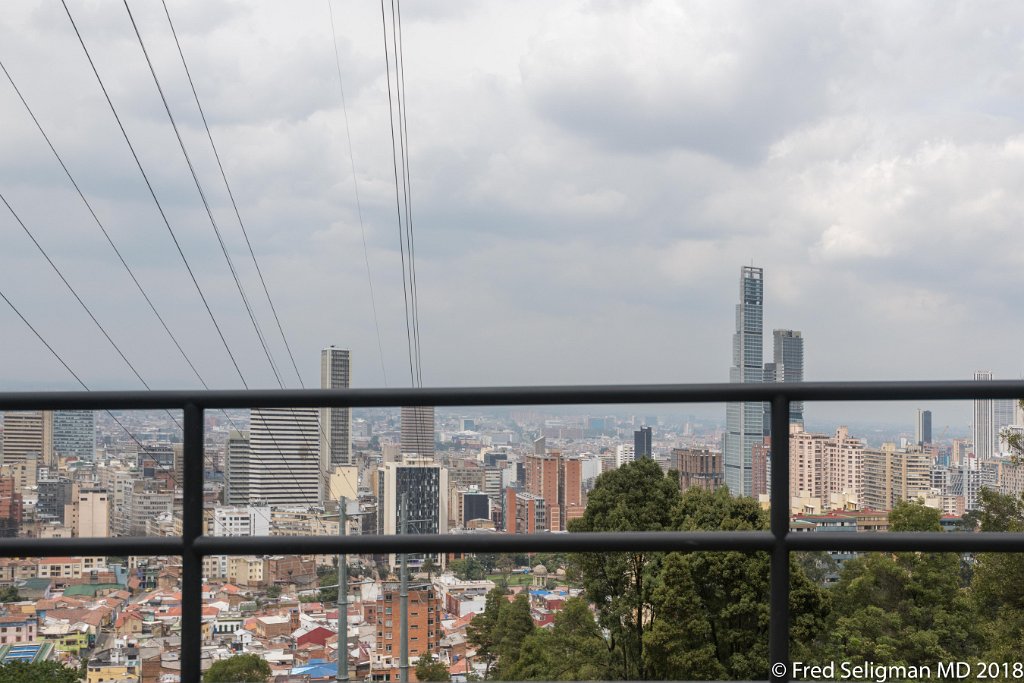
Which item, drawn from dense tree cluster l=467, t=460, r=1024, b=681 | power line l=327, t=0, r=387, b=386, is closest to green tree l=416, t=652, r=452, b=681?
dense tree cluster l=467, t=460, r=1024, b=681

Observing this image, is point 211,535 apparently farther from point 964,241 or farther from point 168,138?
point 168,138

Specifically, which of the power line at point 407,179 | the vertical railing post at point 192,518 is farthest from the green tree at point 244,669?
the power line at point 407,179

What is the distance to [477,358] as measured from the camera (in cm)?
4034

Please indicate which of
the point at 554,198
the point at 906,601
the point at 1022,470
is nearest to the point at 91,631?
the point at 906,601

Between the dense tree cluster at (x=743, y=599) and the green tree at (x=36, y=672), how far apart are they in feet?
3.71

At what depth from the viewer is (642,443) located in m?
3.04

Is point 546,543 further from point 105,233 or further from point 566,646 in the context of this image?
point 105,233

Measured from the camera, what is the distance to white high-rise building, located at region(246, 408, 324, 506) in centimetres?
209

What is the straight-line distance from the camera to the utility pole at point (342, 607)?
5.72 ft

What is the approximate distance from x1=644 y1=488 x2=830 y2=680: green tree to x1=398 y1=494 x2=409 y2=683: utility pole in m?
0.64

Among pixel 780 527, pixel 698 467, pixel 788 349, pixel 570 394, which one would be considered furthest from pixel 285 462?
pixel 788 349

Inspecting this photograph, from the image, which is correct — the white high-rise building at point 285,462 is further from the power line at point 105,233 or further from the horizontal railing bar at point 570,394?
the power line at point 105,233

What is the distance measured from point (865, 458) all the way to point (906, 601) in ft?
6.54

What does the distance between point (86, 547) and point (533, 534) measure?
0.84 meters
